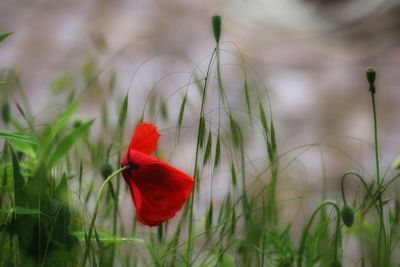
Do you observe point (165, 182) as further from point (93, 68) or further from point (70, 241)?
point (93, 68)

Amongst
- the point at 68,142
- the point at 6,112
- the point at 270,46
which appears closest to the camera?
the point at 68,142

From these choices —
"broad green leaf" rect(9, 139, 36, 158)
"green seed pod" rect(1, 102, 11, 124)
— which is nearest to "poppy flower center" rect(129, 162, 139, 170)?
"broad green leaf" rect(9, 139, 36, 158)

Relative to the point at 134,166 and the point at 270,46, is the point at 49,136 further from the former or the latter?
the point at 270,46

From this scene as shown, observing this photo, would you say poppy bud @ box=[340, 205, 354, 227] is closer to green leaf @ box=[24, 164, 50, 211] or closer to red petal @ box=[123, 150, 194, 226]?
red petal @ box=[123, 150, 194, 226]

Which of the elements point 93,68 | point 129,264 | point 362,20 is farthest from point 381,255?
point 362,20

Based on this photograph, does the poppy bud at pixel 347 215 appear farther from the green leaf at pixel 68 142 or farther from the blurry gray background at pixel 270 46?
the blurry gray background at pixel 270 46

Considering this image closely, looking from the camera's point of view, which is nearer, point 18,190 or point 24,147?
point 18,190

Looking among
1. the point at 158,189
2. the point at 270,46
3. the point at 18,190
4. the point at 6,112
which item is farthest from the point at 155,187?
the point at 270,46
